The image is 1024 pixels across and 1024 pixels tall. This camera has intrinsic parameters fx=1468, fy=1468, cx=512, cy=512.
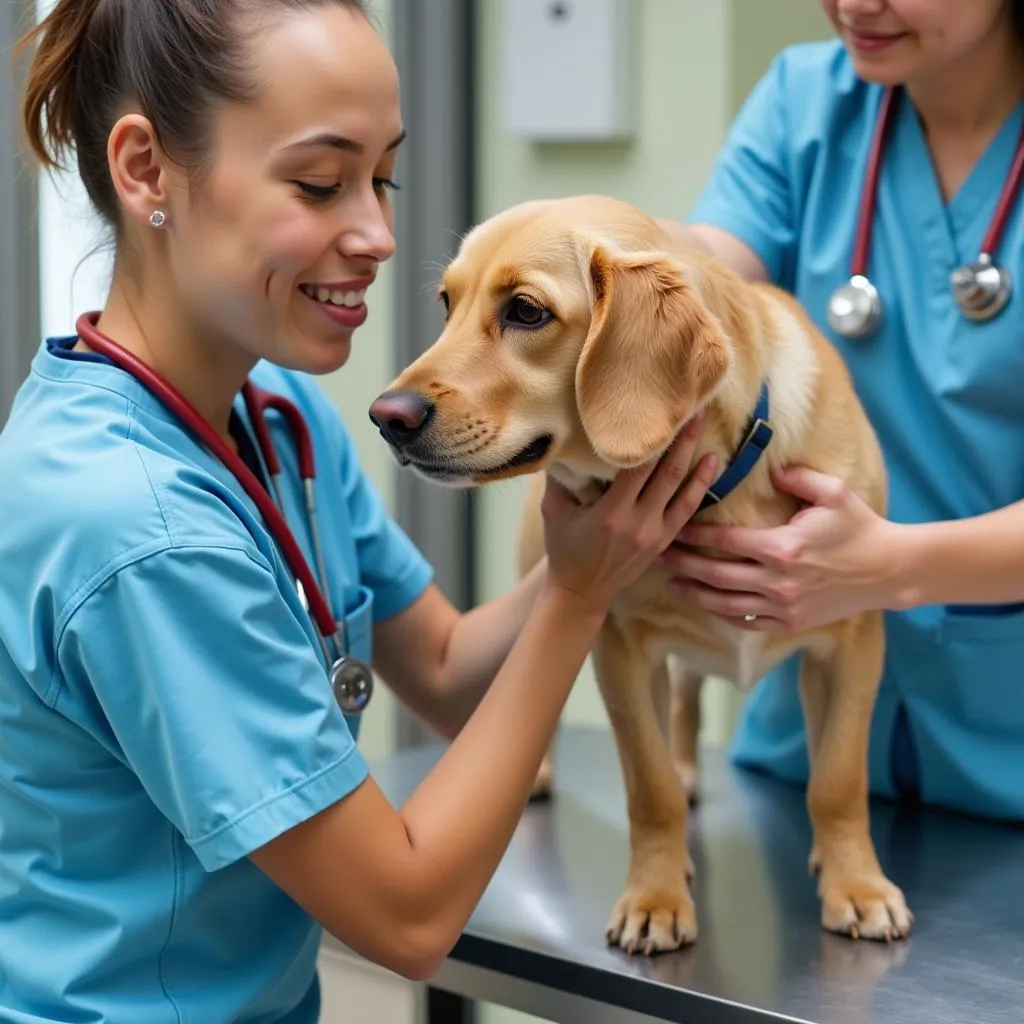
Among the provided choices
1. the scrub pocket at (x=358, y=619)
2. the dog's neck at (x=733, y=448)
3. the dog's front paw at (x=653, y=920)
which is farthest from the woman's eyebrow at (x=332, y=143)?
the dog's front paw at (x=653, y=920)

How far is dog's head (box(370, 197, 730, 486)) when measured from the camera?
1151 millimetres

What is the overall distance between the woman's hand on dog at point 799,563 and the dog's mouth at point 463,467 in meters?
0.18

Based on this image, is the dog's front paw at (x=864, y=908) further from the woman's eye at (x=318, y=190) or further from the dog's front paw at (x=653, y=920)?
the woman's eye at (x=318, y=190)

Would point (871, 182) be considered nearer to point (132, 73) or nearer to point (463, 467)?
point (463, 467)

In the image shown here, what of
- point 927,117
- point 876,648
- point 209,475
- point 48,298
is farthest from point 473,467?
point 48,298

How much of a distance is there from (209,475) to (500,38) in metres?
1.75

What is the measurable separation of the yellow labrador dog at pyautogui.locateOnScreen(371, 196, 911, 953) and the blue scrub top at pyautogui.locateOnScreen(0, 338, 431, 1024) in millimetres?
215

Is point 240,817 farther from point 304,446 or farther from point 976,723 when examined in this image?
point 976,723

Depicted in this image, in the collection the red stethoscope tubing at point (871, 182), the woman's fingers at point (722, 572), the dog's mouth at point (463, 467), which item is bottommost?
the woman's fingers at point (722, 572)

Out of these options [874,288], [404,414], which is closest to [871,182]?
[874,288]

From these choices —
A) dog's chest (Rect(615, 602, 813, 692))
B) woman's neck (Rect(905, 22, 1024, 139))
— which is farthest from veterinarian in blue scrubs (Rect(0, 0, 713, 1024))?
→ woman's neck (Rect(905, 22, 1024, 139))

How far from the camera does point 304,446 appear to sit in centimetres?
134

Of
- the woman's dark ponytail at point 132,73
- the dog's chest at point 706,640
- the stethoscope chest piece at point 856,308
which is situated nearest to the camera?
the woman's dark ponytail at point 132,73

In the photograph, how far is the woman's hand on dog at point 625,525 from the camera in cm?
119
